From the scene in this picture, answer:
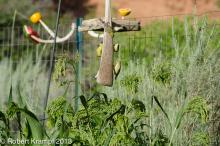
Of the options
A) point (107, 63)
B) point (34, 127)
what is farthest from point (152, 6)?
point (34, 127)

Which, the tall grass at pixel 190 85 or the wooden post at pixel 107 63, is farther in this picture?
the tall grass at pixel 190 85

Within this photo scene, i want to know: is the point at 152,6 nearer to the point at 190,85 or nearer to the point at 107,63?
the point at 190,85

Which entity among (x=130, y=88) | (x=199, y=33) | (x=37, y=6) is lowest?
(x=130, y=88)

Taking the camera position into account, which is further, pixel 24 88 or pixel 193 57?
pixel 24 88

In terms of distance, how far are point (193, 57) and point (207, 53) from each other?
7.3 inches

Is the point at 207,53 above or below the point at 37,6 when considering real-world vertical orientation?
below

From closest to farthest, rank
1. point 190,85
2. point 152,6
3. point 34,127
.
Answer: point 34,127 < point 190,85 < point 152,6

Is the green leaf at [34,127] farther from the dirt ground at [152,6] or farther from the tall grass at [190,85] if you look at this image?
the dirt ground at [152,6]

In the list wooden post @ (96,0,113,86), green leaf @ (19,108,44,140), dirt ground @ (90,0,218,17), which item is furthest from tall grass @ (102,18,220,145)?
dirt ground @ (90,0,218,17)

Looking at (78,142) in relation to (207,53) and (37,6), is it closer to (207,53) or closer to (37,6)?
(207,53)

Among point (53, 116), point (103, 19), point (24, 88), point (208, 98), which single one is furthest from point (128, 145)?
point (24, 88)

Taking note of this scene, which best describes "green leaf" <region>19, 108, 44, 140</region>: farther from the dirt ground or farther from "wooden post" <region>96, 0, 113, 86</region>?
the dirt ground

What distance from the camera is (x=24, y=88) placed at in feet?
25.4

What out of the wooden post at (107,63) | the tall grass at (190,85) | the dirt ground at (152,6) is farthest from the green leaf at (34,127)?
the dirt ground at (152,6)
